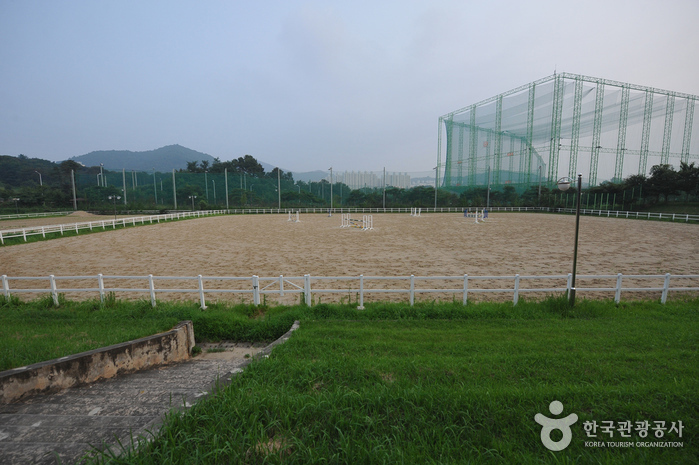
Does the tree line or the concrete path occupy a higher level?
the tree line

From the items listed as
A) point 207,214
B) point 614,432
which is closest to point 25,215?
point 207,214

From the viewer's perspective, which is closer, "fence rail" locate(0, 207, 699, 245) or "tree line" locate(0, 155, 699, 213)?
"fence rail" locate(0, 207, 699, 245)

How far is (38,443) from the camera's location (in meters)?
2.75

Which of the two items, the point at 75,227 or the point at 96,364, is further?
the point at 75,227

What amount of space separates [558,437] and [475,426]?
68 cm

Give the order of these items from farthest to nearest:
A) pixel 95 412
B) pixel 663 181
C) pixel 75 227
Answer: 1. pixel 663 181
2. pixel 75 227
3. pixel 95 412

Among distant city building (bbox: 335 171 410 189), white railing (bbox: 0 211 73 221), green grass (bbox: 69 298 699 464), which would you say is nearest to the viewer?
green grass (bbox: 69 298 699 464)

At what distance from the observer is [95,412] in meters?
3.47

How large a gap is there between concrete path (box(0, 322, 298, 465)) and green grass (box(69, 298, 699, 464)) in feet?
1.80

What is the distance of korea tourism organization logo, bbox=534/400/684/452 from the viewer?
2.63 meters

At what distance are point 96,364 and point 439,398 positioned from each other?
470cm

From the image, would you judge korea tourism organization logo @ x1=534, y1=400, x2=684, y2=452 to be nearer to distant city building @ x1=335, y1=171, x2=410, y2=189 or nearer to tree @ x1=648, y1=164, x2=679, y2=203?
tree @ x1=648, y1=164, x2=679, y2=203

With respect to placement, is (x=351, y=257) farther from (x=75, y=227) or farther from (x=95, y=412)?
(x=75, y=227)

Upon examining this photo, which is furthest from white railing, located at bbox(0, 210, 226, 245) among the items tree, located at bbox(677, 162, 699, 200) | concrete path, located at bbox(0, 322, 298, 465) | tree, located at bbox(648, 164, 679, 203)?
tree, located at bbox(677, 162, 699, 200)
